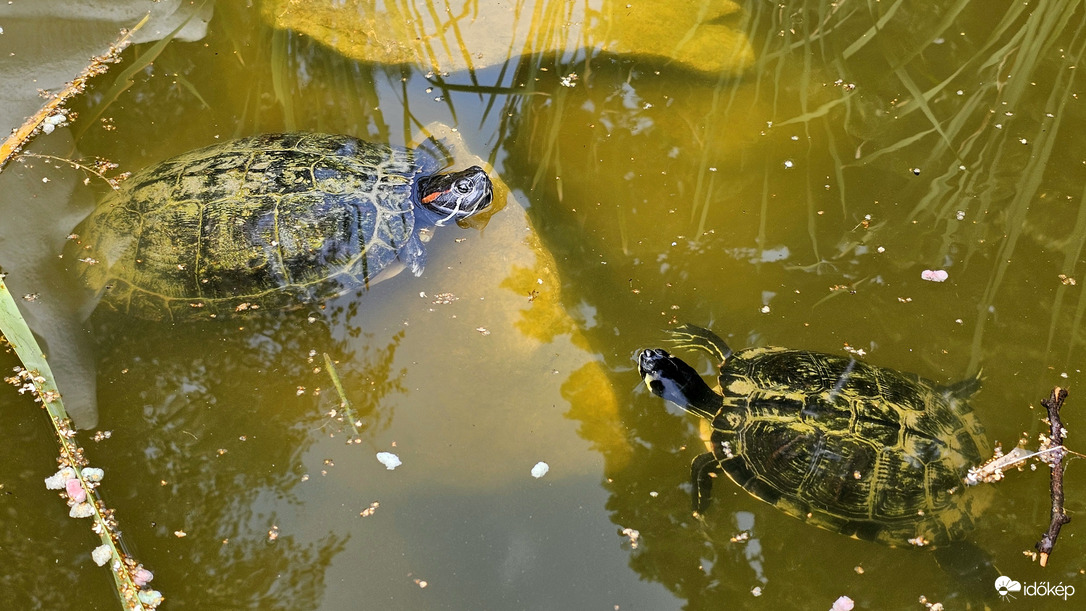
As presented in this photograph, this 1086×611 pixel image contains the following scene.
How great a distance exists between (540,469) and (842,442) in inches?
43.4

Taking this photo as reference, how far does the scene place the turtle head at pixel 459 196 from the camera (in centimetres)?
331

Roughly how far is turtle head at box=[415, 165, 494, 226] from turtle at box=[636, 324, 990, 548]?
128 centimetres

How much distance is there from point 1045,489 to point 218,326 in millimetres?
3438

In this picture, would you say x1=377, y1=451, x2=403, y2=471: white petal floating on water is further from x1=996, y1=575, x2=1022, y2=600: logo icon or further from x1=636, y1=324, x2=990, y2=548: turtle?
x1=996, y1=575, x2=1022, y2=600: logo icon

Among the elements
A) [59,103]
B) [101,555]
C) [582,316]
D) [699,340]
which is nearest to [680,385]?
[699,340]

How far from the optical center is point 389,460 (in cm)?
255

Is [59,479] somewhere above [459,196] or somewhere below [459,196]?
below

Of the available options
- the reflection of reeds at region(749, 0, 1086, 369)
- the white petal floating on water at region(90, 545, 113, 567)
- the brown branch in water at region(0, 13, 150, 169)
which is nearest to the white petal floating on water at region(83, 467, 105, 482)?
the white petal floating on water at region(90, 545, 113, 567)

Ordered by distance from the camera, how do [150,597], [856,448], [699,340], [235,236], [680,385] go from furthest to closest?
1. [235,236]
2. [699,340]
3. [680,385]
4. [856,448]
5. [150,597]

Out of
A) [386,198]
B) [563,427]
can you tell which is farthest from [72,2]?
[563,427]

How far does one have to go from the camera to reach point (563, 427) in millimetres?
2656

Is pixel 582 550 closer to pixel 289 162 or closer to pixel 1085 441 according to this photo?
pixel 1085 441

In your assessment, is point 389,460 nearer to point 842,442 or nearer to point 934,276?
point 842,442

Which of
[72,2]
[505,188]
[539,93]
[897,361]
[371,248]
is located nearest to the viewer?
[897,361]
